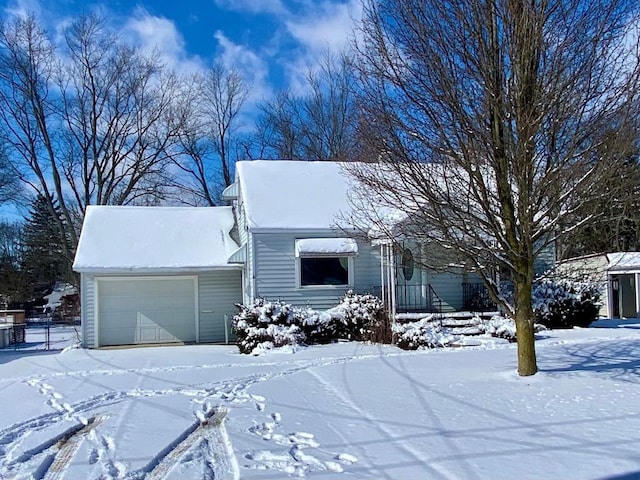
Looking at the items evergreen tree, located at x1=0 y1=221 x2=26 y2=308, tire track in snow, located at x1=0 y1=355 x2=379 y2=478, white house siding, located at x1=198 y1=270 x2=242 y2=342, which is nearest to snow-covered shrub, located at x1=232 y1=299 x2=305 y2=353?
tire track in snow, located at x1=0 y1=355 x2=379 y2=478

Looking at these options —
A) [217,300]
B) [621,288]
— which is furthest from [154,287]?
[621,288]

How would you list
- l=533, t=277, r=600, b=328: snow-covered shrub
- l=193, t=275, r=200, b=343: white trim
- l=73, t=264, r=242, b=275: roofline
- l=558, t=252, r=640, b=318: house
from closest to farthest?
l=533, t=277, r=600, b=328: snow-covered shrub → l=73, t=264, r=242, b=275: roofline → l=193, t=275, r=200, b=343: white trim → l=558, t=252, r=640, b=318: house

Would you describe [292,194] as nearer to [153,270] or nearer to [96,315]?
[153,270]

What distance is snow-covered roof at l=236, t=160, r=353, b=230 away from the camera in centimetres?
1784

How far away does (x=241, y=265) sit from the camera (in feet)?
62.0

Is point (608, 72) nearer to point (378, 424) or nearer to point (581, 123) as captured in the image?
point (581, 123)

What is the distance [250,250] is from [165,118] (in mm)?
20578

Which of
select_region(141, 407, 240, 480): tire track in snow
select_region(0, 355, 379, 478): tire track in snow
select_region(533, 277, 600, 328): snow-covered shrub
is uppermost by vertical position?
select_region(533, 277, 600, 328): snow-covered shrub

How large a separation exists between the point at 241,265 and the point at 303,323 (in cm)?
393

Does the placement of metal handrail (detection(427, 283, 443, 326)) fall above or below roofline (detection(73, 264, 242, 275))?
below

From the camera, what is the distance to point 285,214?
18172 mm

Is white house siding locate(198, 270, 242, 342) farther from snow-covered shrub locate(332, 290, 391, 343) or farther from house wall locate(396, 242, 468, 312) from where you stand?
house wall locate(396, 242, 468, 312)

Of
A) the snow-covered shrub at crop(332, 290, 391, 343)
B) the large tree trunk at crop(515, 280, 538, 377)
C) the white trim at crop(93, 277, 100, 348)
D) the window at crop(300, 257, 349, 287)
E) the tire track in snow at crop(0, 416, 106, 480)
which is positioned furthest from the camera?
the white trim at crop(93, 277, 100, 348)

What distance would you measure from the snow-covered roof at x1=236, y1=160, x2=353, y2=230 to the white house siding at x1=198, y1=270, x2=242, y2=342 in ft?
8.98
